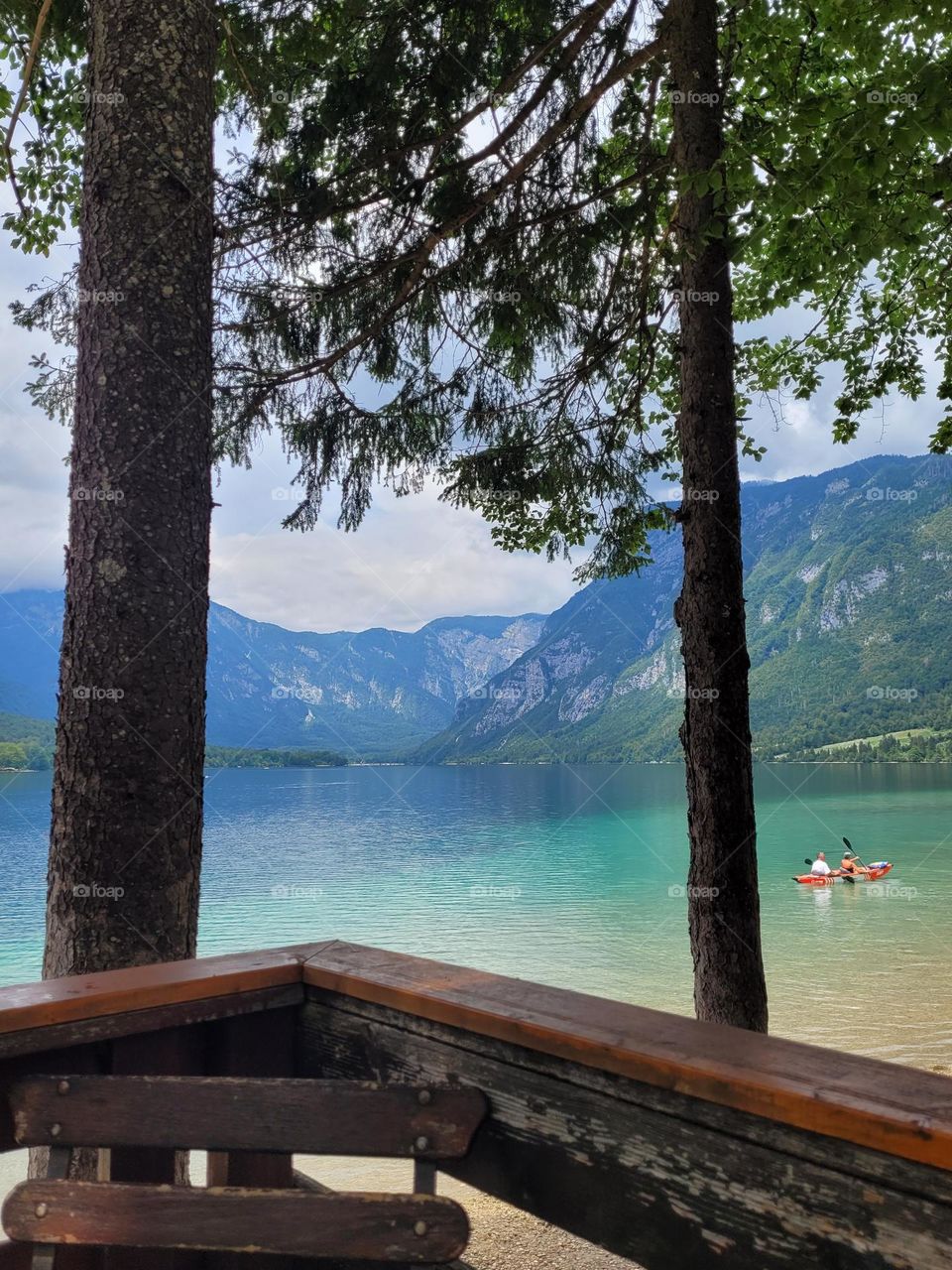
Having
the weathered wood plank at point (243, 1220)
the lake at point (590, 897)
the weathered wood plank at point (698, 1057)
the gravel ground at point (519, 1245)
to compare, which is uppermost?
the weathered wood plank at point (698, 1057)

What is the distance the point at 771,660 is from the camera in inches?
4382

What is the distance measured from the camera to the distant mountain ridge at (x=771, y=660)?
96.4 m

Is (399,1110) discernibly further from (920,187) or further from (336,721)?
(336,721)

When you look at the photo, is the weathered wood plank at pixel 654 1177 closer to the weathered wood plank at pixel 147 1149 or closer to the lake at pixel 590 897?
the weathered wood plank at pixel 147 1149

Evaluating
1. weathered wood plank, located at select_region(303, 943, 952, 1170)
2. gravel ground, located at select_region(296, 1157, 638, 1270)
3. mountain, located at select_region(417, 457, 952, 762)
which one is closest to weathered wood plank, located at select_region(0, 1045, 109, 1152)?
weathered wood plank, located at select_region(303, 943, 952, 1170)

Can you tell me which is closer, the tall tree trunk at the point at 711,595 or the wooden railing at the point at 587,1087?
the wooden railing at the point at 587,1087

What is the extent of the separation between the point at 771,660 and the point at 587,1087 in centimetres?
11510

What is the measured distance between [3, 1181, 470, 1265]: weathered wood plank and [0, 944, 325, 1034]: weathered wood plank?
225mm

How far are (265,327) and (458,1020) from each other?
14.4ft

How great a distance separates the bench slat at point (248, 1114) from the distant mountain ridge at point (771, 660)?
213 ft

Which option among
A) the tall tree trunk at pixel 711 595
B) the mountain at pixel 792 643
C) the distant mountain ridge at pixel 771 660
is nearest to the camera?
the tall tree trunk at pixel 711 595

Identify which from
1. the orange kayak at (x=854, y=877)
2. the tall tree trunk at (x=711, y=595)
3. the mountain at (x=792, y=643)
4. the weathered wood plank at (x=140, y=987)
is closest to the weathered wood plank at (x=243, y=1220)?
the weathered wood plank at (x=140, y=987)

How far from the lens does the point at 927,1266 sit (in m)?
0.89

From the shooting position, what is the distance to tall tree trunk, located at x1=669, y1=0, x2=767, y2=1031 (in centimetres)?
393
